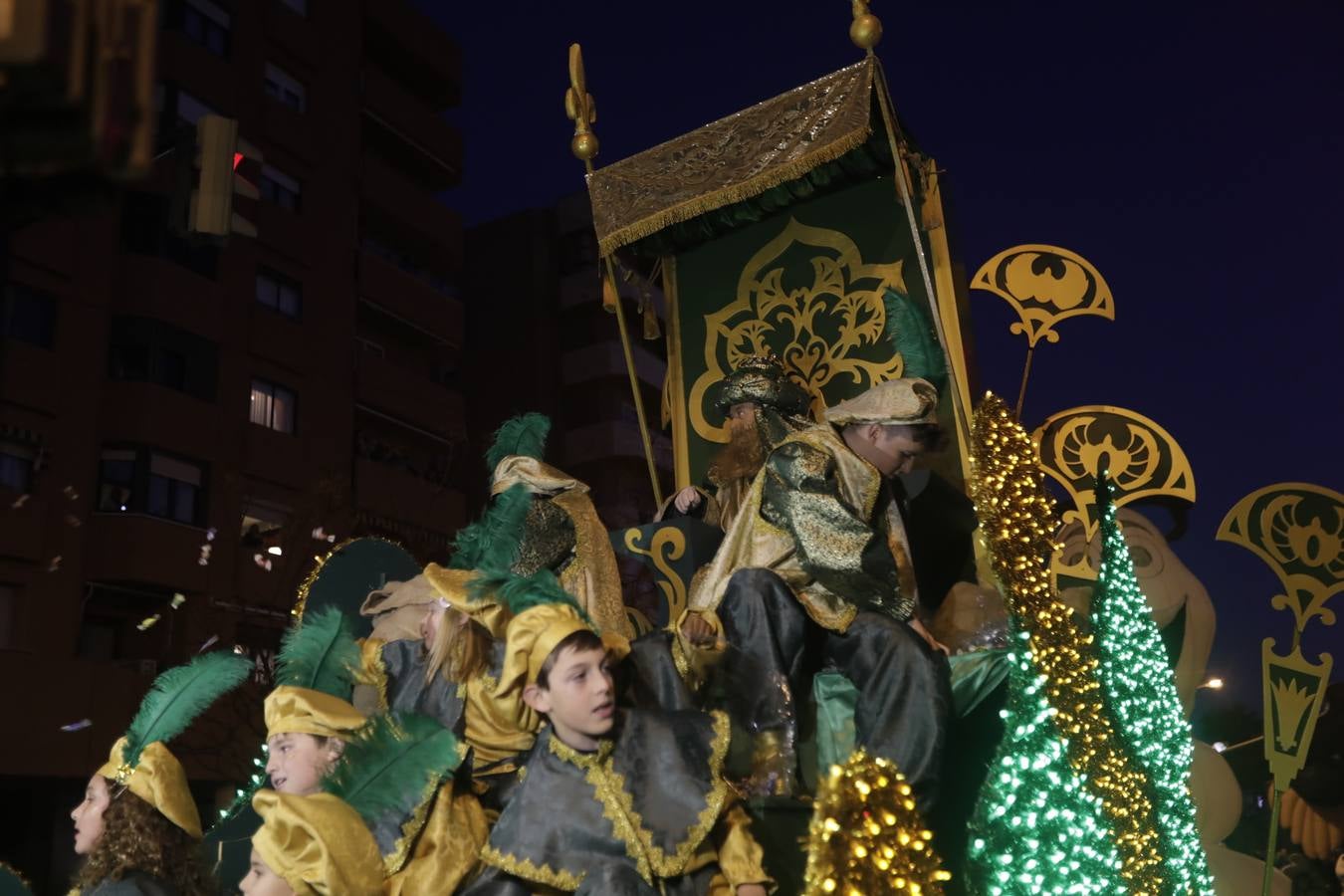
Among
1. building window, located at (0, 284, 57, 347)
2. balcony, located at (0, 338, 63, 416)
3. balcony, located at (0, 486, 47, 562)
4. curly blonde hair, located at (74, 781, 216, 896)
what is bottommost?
curly blonde hair, located at (74, 781, 216, 896)

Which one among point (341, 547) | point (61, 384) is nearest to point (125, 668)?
point (61, 384)

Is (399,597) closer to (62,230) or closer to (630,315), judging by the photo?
(62,230)

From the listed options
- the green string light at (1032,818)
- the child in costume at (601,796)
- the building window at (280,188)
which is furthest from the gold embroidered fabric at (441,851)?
the building window at (280,188)

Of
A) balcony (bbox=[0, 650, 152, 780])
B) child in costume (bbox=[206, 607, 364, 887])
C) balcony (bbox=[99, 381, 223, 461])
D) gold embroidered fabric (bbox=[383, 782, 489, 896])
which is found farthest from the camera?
balcony (bbox=[99, 381, 223, 461])

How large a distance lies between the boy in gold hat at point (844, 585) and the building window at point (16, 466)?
1564cm

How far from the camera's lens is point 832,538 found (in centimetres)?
536

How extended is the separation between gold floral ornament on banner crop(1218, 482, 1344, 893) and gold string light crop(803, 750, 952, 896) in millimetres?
4641

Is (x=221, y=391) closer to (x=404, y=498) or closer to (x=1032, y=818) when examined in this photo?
(x=404, y=498)

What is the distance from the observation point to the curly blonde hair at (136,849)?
14.1 ft

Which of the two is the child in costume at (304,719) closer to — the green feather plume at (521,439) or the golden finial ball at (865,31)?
the green feather plume at (521,439)

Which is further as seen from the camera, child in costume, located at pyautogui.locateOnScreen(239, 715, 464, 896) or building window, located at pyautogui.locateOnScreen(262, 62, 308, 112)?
building window, located at pyautogui.locateOnScreen(262, 62, 308, 112)

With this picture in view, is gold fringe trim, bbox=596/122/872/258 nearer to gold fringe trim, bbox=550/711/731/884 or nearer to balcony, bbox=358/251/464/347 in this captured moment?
gold fringe trim, bbox=550/711/731/884

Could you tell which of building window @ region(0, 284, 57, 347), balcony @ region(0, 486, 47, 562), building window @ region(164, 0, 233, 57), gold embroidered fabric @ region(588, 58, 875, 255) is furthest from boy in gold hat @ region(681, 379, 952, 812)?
building window @ region(164, 0, 233, 57)

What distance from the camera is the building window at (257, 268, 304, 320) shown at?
2405 centimetres
